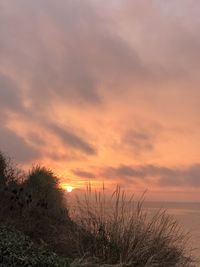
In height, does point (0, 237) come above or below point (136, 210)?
below

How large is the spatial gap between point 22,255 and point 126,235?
3.06 metres

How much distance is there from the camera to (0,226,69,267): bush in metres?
7.98

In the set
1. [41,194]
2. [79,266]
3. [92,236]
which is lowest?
[79,266]

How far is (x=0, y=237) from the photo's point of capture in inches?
352

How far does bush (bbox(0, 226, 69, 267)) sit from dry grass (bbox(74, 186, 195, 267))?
1609mm

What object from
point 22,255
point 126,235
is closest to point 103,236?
point 126,235

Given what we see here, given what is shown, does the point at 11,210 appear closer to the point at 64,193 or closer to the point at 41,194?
the point at 41,194

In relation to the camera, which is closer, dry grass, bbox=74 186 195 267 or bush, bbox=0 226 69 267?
bush, bbox=0 226 69 267

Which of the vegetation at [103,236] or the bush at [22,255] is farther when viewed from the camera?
the vegetation at [103,236]

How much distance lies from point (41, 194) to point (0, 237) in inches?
318

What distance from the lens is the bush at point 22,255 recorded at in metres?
7.98

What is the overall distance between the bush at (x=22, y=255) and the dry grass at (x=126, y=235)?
1609mm

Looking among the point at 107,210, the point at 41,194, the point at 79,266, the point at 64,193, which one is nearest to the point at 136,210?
the point at 107,210

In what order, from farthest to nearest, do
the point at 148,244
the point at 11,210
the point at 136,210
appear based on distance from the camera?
the point at 11,210
the point at 136,210
the point at 148,244
